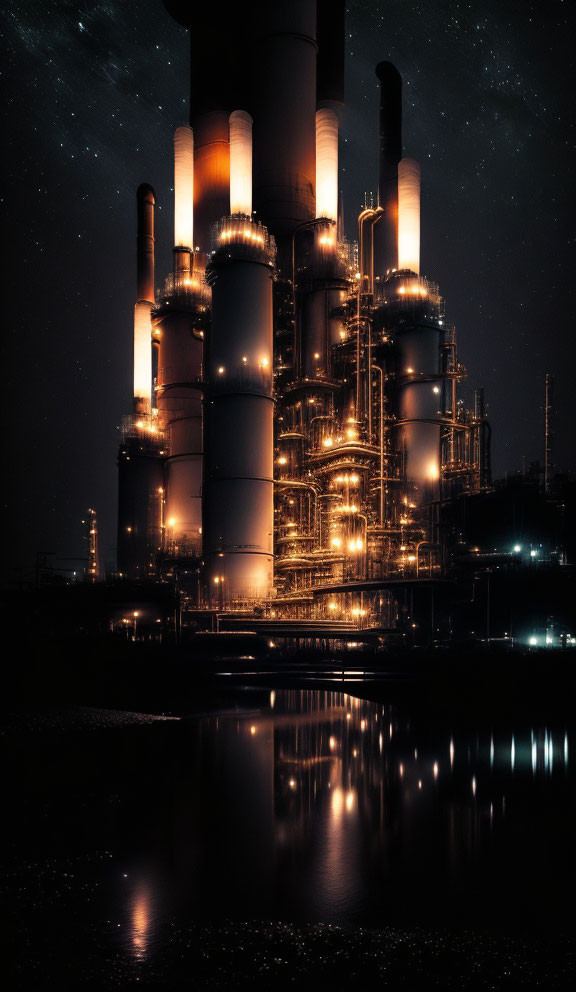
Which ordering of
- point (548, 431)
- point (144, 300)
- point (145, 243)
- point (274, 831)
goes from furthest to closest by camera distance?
point (145, 243), point (144, 300), point (548, 431), point (274, 831)

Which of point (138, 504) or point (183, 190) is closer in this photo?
point (183, 190)

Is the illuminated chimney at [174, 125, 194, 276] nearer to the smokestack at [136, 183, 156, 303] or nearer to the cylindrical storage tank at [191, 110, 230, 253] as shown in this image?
the cylindrical storage tank at [191, 110, 230, 253]

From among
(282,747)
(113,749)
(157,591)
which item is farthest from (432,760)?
(157,591)

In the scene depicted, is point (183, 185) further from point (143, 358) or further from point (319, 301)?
point (319, 301)

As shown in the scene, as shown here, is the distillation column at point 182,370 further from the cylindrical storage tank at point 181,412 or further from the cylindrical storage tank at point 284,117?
the cylindrical storage tank at point 284,117

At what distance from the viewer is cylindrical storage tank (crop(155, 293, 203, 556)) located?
56.1 metres

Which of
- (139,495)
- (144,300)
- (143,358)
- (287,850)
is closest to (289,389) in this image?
(139,495)

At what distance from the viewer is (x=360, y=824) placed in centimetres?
1603

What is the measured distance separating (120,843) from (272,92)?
50835mm

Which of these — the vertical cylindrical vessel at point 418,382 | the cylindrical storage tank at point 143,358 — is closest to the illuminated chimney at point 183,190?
the cylindrical storage tank at point 143,358

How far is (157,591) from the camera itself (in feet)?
134

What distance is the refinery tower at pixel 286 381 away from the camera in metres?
44.0

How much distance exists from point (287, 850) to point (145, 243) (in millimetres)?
58718

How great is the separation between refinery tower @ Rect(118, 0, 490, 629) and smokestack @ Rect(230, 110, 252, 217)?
0.37ft
